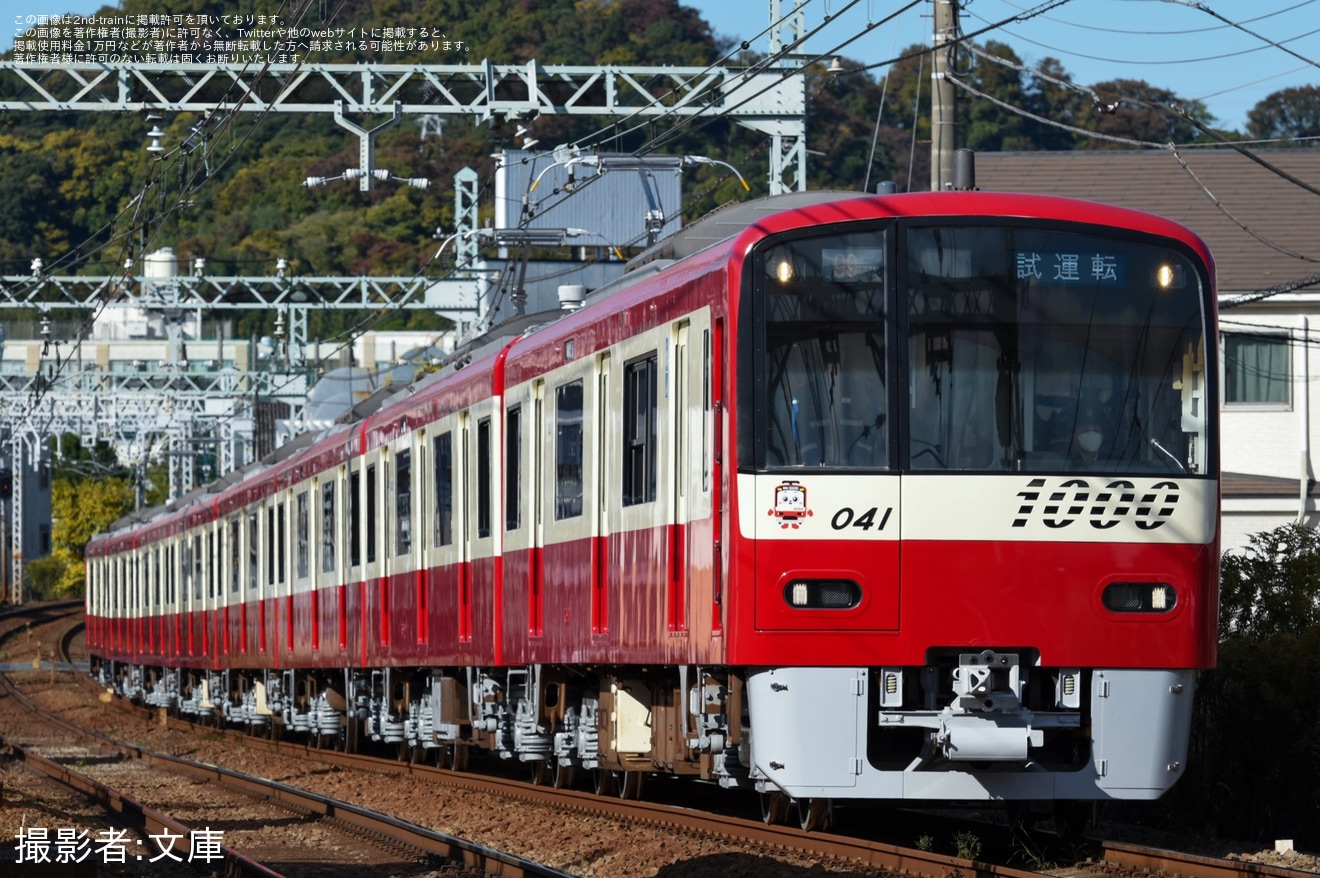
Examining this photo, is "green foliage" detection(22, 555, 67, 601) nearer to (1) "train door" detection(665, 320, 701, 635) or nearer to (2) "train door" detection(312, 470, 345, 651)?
(2) "train door" detection(312, 470, 345, 651)

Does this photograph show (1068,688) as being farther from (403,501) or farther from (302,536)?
(302,536)

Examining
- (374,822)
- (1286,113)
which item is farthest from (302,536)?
(1286,113)

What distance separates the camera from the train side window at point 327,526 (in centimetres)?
1880

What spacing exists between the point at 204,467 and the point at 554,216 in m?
34.9

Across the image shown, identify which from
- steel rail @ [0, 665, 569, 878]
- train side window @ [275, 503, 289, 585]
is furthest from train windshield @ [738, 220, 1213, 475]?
train side window @ [275, 503, 289, 585]

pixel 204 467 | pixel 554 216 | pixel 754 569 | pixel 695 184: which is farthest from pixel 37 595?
pixel 754 569

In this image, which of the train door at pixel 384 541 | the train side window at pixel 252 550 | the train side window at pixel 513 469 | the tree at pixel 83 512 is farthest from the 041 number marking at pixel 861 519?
the tree at pixel 83 512

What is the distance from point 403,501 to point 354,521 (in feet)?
6.02

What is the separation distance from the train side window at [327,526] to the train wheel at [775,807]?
28.6 feet

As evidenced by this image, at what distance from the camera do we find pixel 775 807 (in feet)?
34.2

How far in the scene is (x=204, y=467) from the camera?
239ft

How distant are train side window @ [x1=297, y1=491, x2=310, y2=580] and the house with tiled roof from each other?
947 cm

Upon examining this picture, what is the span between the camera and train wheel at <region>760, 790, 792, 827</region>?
10367 mm

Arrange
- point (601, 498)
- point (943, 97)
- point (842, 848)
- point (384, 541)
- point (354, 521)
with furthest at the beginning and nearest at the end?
point (354, 521) → point (384, 541) → point (943, 97) → point (601, 498) → point (842, 848)
